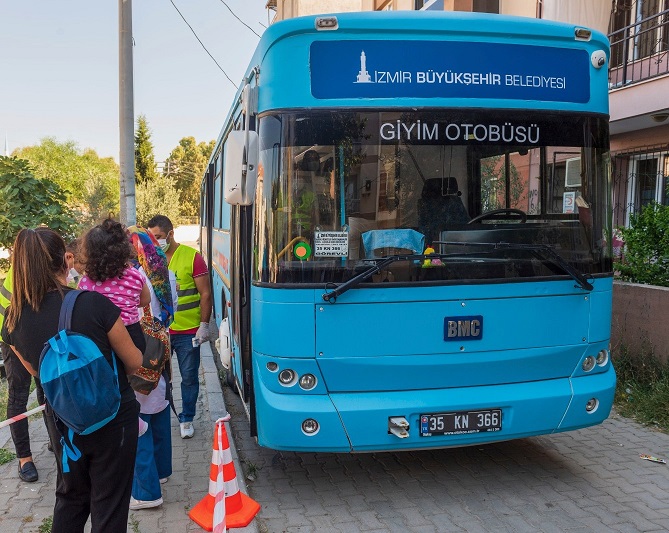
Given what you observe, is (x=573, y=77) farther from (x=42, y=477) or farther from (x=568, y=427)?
(x=42, y=477)

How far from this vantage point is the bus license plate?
4.57 metres

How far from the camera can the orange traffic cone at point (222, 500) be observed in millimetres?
3828

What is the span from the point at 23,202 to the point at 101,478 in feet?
24.3

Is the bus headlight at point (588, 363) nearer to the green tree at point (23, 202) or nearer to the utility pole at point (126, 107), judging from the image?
the utility pole at point (126, 107)

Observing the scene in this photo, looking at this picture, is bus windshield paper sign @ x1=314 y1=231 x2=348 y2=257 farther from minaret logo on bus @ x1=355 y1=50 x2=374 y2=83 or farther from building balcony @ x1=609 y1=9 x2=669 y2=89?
building balcony @ x1=609 y1=9 x2=669 y2=89

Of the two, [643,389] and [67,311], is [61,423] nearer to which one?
[67,311]

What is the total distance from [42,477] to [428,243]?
10.9ft

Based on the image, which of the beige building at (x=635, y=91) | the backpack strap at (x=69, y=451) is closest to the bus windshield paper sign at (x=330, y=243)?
the backpack strap at (x=69, y=451)

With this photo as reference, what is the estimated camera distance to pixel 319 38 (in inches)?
178

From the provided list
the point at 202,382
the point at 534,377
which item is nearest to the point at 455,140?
the point at 534,377

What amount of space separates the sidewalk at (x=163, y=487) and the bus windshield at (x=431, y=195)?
5.24 feet

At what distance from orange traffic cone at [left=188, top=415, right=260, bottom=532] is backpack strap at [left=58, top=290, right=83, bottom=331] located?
1.13 meters

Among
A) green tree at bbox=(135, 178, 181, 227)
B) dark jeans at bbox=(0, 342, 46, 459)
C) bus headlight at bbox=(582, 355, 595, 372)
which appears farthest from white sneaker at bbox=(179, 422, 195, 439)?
green tree at bbox=(135, 178, 181, 227)

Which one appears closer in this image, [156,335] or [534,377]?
[156,335]
